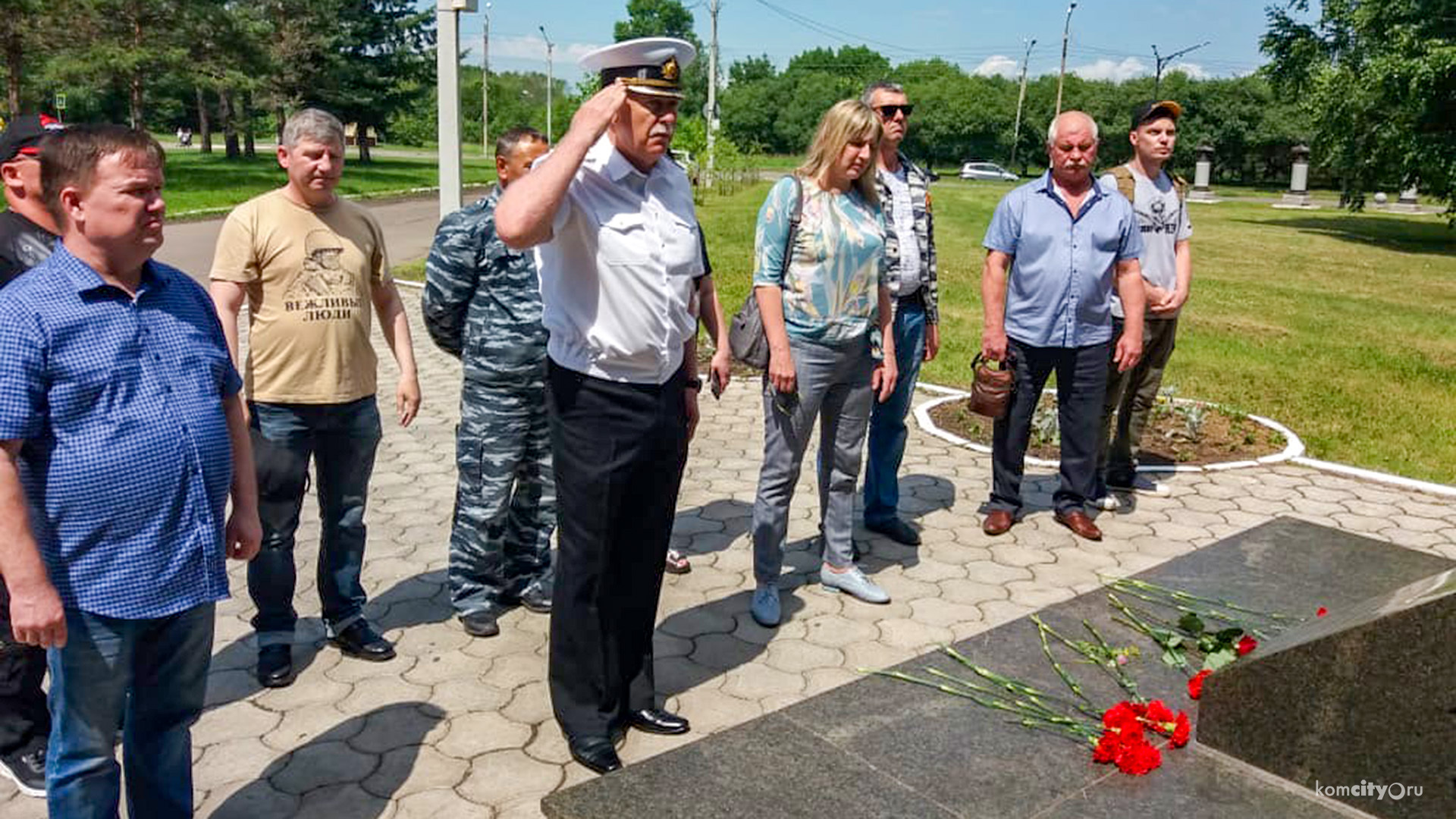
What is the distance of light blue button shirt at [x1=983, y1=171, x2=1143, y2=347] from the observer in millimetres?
5125

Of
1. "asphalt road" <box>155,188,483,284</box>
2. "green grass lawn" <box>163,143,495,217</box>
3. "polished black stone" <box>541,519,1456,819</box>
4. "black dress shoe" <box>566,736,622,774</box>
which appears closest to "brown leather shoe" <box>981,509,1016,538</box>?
"polished black stone" <box>541,519,1456,819</box>

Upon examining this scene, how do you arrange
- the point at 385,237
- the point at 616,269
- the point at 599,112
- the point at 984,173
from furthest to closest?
1. the point at 984,173
2. the point at 385,237
3. the point at 616,269
4. the point at 599,112

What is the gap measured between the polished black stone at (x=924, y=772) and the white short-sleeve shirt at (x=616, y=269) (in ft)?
3.52

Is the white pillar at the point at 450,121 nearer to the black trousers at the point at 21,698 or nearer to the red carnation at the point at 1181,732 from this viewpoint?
the black trousers at the point at 21,698

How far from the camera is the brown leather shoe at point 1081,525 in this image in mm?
5426

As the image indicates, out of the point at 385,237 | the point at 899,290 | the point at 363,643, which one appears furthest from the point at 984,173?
the point at 363,643

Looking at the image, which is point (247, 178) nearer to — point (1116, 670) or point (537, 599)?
point (537, 599)

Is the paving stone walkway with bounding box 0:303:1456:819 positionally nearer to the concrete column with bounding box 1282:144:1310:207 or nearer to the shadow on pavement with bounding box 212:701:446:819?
the shadow on pavement with bounding box 212:701:446:819

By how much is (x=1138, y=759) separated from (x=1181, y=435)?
4592mm

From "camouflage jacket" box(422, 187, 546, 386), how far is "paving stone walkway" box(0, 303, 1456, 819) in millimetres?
981

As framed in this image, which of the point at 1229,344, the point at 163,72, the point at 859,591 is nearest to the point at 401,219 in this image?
the point at 163,72

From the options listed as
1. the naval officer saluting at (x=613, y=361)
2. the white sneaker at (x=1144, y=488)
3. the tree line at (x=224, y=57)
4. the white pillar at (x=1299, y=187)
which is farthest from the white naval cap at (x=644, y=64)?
the white pillar at (x=1299, y=187)

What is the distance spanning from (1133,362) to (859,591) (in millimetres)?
1846

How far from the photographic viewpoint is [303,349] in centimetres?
362
